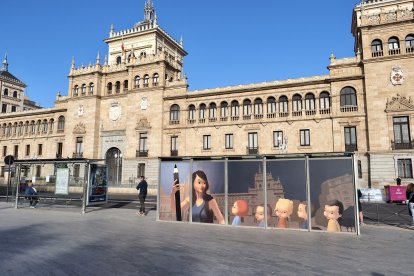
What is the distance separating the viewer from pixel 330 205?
10938 mm

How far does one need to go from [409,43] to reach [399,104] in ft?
20.2

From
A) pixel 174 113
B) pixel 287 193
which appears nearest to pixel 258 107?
pixel 174 113

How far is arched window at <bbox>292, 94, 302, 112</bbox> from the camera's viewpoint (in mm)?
34156

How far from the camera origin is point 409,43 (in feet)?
97.7

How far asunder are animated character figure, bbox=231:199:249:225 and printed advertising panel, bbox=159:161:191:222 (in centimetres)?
198

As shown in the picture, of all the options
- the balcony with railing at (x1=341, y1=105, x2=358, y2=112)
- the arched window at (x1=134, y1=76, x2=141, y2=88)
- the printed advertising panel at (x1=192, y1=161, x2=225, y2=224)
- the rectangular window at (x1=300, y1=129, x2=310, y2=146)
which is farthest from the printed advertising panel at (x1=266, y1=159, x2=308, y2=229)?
the arched window at (x1=134, y1=76, x2=141, y2=88)

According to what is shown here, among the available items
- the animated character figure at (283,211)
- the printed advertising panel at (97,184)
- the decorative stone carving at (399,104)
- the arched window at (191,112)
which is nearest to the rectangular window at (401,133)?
the decorative stone carving at (399,104)

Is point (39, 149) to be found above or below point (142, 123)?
below

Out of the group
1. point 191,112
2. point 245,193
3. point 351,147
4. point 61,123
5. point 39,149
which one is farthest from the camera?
point 39,149

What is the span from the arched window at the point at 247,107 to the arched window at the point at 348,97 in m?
9.78

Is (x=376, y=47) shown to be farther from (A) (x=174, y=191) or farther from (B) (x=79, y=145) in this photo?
(B) (x=79, y=145)

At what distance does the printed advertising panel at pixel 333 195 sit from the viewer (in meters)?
10.8

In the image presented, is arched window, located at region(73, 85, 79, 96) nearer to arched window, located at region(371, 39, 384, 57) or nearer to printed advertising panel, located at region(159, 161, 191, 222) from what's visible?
printed advertising panel, located at region(159, 161, 191, 222)

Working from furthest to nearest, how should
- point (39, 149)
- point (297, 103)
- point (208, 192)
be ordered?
point (39, 149) < point (297, 103) < point (208, 192)
